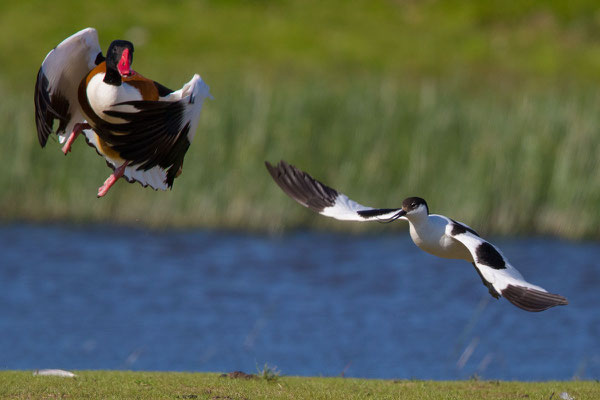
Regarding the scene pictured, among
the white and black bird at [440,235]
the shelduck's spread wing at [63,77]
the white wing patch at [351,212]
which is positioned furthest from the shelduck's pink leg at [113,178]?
the white wing patch at [351,212]

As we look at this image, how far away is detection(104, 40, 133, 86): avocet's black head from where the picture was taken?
21.4ft

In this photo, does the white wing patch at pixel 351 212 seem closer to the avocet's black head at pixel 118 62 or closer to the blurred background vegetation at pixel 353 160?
the avocet's black head at pixel 118 62

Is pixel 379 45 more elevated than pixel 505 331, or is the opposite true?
pixel 379 45

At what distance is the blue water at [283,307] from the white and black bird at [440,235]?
385 centimetres

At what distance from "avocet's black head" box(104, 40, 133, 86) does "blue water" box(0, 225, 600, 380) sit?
5.40 metres

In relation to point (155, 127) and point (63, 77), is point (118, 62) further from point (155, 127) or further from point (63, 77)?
point (63, 77)

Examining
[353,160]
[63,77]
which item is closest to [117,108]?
[63,77]

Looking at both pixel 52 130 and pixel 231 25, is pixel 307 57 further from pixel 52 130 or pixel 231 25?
pixel 52 130

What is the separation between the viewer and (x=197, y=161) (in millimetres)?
17969

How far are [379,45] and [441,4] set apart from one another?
579cm

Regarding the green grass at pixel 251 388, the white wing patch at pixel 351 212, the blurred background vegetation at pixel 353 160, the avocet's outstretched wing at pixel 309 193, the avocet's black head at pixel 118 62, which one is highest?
the blurred background vegetation at pixel 353 160

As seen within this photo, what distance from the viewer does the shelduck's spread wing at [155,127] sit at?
6.78 meters

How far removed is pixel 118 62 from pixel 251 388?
2473 millimetres

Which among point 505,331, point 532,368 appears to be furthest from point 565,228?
point 532,368
